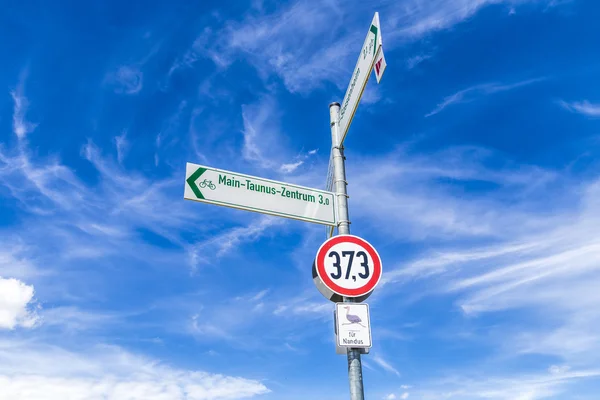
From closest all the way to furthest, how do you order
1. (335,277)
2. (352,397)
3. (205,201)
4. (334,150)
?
(352,397) < (335,277) < (205,201) < (334,150)

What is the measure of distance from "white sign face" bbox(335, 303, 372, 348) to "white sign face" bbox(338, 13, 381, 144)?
88.4 inches

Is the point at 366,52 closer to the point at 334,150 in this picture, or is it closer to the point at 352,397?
the point at 334,150

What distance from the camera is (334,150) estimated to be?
20.4 ft

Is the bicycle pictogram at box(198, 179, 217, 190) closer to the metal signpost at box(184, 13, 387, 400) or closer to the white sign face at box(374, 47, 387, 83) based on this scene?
the metal signpost at box(184, 13, 387, 400)

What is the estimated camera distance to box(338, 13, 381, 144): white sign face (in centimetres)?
542

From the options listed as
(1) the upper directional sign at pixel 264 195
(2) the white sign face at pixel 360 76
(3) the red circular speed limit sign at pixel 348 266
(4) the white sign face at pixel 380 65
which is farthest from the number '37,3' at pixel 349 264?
(4) the white sign face at pixel 380 65

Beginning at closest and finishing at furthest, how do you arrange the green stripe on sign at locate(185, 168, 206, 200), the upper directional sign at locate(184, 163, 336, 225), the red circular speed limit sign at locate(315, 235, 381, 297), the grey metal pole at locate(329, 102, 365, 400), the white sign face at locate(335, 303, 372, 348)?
the grey metal pole at locate(329, 102, 365, 400)
the white sign face at locate(335, 303, 372, 348)
the red circular speed limit sign at locate(315, 235, 381, 297)
the green stripe on sign at locate(185, 168, 206, 200)
the upper directional sign at locate(184, 163, 336, 225)

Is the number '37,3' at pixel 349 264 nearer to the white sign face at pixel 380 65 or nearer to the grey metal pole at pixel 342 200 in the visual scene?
the grey metal pole at pixel 342 200

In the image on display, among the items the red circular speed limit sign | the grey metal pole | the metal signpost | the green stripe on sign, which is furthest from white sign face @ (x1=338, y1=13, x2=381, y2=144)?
the green stripe on sign

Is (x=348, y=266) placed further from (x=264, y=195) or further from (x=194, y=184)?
(x=194, y=184)

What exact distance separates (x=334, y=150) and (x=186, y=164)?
6.25 ft

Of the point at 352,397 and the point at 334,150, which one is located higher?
the point at 334,150

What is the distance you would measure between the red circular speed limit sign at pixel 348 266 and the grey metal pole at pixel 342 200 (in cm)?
16

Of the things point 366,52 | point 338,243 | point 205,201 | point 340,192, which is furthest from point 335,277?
point 366,52
